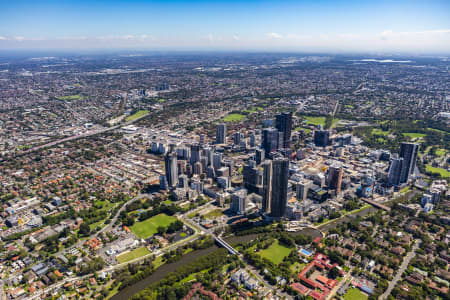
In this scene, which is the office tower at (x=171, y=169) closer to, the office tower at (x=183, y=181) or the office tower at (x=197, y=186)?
the office tower at (x=183, y=181)

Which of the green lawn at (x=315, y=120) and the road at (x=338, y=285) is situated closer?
the road at (x=338, y=285)

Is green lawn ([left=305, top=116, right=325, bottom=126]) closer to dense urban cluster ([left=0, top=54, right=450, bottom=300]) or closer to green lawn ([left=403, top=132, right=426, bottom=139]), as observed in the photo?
dense urban cluster ([left=0, top=54, right=450, bottom=300])

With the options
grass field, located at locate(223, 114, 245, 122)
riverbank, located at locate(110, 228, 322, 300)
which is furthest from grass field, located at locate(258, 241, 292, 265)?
grass field, located at locate(223, 114, 245, 122)

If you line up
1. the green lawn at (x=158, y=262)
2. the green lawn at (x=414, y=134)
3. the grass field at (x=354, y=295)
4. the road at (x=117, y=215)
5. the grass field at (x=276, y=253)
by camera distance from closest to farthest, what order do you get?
the grass field at (x=354, y=295) → the green lawn at (x=158, y=262) → the grass field at (x=276, y=253) → the road at (x=117, y=215) → the green lawn at (x=414, y=134)

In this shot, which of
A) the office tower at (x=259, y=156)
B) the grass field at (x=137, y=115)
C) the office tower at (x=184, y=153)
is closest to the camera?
the office tower at (x=259, y=156)

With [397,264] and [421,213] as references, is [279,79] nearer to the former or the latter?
[421,213]

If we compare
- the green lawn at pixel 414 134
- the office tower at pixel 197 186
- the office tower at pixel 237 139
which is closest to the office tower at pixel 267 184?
the office tower at pixel 197 186

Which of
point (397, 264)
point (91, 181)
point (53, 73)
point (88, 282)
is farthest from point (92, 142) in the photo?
point (53, 73)

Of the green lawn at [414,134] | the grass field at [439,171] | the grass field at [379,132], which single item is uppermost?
the grass field at [379,132]

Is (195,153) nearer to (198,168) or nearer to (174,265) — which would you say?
(198,168)
